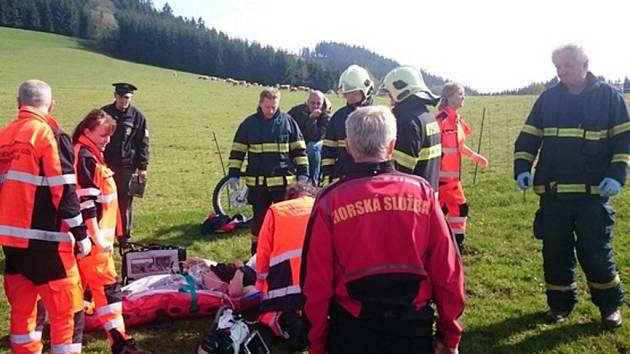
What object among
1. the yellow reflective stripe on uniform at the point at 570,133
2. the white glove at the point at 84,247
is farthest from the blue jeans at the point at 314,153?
the white glove at the point at 84,247

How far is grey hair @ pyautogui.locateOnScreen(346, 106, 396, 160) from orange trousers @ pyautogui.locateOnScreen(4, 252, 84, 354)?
2615 millimetres

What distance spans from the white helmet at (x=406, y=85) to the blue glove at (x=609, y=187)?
5.34 ft

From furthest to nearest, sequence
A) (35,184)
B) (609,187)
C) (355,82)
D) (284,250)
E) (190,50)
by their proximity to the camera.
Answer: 1. (190,50)
2. (355,82)
3. (609,187)
4. (284,250)
5. (35,184)

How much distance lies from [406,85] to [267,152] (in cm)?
267

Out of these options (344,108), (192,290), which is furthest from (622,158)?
(192,290)

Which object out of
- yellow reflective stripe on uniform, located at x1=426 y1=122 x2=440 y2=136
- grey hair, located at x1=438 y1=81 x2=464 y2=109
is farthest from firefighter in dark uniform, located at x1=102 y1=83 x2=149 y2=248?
yellow reflective stripe on uniform, located at x1=426 y1=122 x2=440 y2=136

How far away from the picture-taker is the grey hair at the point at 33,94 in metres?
4.28

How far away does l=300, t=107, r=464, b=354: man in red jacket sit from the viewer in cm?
289

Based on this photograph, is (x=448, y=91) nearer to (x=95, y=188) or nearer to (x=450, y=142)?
(x=450, y=142)

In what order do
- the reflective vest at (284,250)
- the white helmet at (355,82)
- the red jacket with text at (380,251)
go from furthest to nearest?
the white helmet at (355,82), the reflective vest at (284,250), the red jacket with text at (380,251)

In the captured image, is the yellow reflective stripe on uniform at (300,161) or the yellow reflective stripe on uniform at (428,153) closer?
the yellow reflective stripe on uniform at (428,153)

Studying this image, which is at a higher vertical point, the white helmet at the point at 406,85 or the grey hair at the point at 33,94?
the white helmet at the point at 406,85

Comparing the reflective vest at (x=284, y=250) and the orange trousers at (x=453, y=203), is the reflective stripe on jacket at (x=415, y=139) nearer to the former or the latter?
the reflective vest at (x=284, y=250)

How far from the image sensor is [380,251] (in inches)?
114
